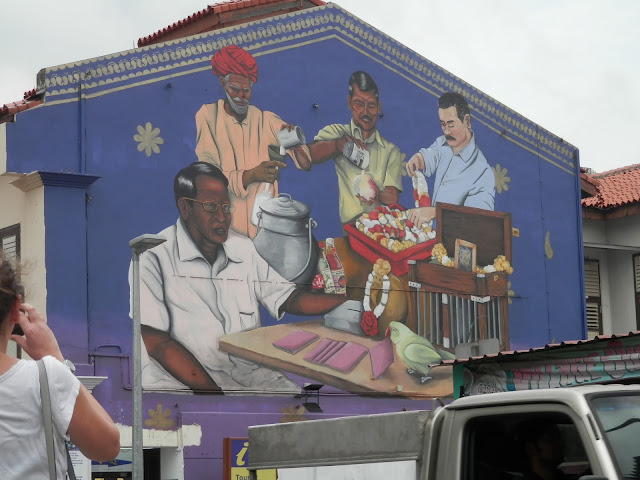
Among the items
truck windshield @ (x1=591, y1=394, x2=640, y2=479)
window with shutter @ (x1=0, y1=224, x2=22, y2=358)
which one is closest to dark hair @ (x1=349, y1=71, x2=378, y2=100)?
window with shutter @ (x1=0, y1=224, x2=22, y2=358)

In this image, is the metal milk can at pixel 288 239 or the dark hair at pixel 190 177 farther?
the metal milk can at pixel 288 239

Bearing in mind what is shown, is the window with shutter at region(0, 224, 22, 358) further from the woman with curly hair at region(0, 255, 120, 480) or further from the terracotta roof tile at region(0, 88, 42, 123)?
the woman with curly hair at region(0, 255, 120, 480)

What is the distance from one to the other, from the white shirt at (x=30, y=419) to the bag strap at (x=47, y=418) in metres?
0.01

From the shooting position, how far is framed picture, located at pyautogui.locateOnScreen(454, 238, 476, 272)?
2762 cm

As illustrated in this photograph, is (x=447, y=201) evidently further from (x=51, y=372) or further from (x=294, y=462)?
(x=51, y=372)

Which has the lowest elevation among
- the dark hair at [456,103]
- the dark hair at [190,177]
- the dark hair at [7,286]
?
the dark hair at [7,286]

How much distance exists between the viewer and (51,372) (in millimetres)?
4344

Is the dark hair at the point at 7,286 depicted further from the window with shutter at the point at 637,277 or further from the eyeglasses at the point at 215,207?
the window with shutter at the point at 637,277

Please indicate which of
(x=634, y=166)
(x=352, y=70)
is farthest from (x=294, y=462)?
(x=634, y=166)

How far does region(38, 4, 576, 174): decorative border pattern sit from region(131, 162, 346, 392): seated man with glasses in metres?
2.18

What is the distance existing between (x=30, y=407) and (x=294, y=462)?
161 inches

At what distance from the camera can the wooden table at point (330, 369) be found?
24.2 m

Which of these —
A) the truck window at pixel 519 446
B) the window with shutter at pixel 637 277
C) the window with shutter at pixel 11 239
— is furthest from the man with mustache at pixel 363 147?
the truck window at pixel 519 446

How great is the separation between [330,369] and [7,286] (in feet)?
68.9
